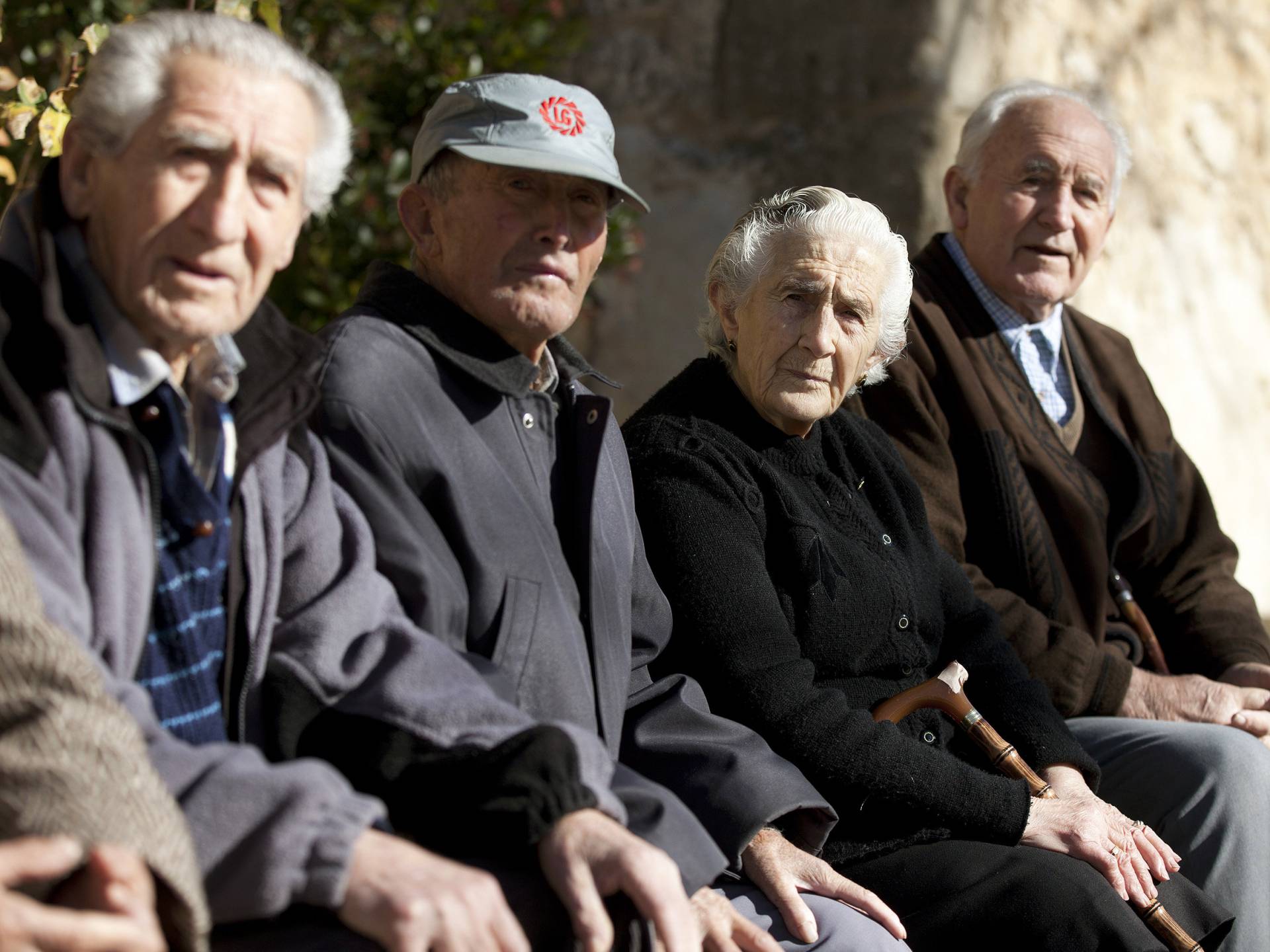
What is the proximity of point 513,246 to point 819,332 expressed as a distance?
2.22 feet

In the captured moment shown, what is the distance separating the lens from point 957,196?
3.76 metres

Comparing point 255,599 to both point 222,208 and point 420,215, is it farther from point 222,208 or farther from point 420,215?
point 420,215

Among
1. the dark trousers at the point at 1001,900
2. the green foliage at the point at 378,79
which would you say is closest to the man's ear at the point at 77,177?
the dark trousers at the point at 1001,900

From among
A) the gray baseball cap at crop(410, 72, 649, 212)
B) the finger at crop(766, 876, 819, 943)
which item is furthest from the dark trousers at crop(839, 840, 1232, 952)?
the gray baseball cap at crop(410, 72, 649, 212)

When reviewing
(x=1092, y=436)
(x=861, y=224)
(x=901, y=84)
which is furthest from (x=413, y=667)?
(x=901, y=84)

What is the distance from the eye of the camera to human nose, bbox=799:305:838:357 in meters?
2.75

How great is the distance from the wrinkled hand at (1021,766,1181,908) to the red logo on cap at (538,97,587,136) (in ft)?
4.55

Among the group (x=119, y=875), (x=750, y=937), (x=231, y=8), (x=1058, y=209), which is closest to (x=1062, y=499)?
(x=1058, y=209)

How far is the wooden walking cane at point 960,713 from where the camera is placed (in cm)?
265

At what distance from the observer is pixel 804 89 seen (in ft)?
16.4

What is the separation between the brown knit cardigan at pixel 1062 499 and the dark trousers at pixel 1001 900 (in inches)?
30.7

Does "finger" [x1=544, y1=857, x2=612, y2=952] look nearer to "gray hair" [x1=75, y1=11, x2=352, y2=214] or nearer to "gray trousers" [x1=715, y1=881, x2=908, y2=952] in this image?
"gray trousers" [x1=715, y1=881, x2=908, y2=952]

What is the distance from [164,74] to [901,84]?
3410 mm

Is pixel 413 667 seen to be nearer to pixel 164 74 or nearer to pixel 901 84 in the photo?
pixel 164 74
